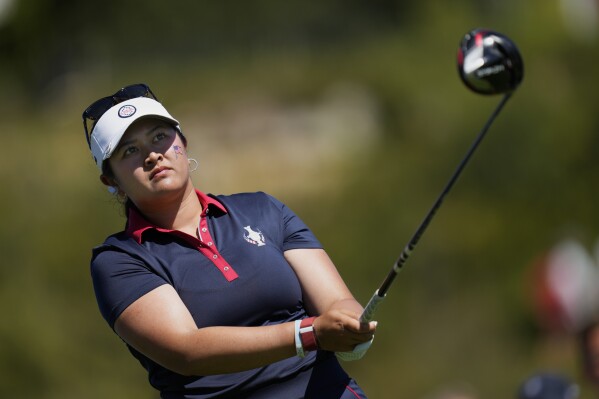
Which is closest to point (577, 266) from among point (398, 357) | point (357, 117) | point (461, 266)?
point (398, 357)

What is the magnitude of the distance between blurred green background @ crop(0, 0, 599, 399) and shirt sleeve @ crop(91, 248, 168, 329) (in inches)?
294

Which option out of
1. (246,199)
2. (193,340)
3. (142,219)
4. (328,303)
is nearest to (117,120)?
(142,219)

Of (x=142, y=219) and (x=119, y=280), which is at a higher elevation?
(x=142, y=219)

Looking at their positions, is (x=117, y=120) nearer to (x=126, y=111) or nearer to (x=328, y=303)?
(x=126, y=111)

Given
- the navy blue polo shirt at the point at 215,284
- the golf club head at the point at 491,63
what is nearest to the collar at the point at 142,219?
the navy blue polo shirt at the point at 215,284

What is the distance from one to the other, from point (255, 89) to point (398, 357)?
8.24 m

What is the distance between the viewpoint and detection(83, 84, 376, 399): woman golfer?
4254 millimetres

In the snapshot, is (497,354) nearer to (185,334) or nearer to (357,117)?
(357,117)

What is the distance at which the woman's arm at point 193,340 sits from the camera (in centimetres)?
423

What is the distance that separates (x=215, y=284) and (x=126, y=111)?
690 mm

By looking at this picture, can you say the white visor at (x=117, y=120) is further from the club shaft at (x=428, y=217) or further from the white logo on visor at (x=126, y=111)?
the club shaft at (x=428, y=217)

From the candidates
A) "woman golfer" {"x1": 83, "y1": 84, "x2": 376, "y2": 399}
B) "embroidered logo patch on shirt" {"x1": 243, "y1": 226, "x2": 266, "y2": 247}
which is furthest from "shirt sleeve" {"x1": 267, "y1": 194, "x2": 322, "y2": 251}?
"embroidered logo patch on shirt" {"x1": 243, "y1": 226, "x2": 266, "y2": 247}

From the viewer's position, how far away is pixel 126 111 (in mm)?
4621

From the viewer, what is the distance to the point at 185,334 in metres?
4.26
